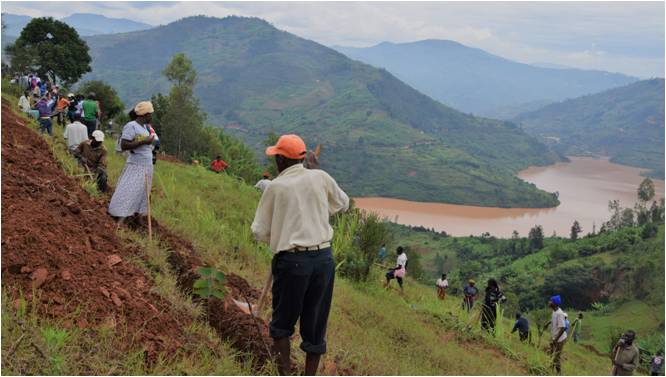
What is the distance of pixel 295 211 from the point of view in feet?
9.45

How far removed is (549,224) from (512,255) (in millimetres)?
30313

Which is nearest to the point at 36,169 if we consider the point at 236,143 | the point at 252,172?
the point at 252,172

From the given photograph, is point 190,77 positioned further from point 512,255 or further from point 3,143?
point 512,255

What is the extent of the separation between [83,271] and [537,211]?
102m

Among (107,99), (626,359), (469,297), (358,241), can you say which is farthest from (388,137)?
(626,359)

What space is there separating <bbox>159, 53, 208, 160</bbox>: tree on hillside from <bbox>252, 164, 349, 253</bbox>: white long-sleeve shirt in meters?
27.3

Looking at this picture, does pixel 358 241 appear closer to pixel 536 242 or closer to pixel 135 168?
pixel 135 168

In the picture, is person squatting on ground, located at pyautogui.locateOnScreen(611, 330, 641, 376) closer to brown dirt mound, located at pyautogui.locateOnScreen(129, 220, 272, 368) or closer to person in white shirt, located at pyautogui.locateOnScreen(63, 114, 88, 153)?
brown dirt mound, located at pyautogui.locateOnScreen(129, 220, 272, 368)

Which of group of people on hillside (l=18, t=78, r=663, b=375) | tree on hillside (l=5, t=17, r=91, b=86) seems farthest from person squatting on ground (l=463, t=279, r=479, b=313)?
tree on hillside (l=5, t=17, r=91, b=86)

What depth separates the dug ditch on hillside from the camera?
301 cm

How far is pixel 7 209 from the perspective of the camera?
11.8 ft

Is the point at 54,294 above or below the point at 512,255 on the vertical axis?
above

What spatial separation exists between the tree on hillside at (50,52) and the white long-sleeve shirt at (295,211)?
28.5m

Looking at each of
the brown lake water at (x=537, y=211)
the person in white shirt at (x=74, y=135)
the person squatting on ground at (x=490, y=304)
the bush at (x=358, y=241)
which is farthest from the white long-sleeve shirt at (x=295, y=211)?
the brown lake water at (x=537, y=211)
